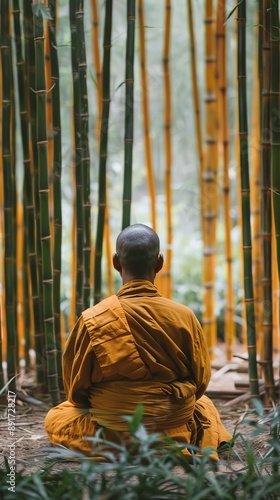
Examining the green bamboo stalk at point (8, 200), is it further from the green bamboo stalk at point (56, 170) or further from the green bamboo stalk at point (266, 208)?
the green bamboo stalk at point (266, 208)

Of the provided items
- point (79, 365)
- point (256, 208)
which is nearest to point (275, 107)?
point (256, 208)

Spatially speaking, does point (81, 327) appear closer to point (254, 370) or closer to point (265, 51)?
point (254, 370)

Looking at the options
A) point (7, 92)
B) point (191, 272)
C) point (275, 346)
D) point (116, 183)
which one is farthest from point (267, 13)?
point (116, 183)

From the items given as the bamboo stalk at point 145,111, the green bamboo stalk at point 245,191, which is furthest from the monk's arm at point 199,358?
the bamboo stalk at point 145,111

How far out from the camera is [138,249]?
2361 millimetres

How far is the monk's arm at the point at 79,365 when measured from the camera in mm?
2334

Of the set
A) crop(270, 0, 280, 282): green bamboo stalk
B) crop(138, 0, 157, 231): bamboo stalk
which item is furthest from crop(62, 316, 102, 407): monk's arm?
crop(138, 0, 157, 231): bamboo stalk

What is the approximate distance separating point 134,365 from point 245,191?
1.04 meters

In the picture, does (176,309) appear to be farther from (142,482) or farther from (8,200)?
(8,200)

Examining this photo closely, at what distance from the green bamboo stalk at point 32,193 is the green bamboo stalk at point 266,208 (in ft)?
3.24

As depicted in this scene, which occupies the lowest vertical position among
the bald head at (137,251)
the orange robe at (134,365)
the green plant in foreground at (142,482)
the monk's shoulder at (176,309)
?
the green plant in foreground at (142,482)

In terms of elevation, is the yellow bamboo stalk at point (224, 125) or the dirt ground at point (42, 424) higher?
the yellow bamboo stalk at point (224, 125)

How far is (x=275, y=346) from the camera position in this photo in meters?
4.54

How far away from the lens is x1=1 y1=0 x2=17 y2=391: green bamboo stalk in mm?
3090
